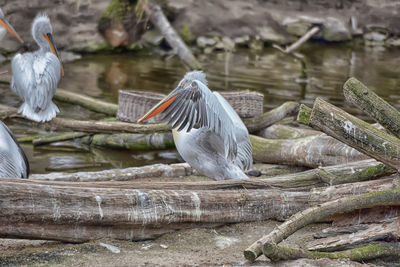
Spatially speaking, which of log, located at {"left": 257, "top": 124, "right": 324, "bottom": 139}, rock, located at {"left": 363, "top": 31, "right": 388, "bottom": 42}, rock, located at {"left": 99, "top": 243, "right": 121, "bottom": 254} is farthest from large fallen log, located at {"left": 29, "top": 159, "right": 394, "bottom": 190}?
rock, located at {"left": 363, "top": 31, "right": 388, "bottom": 42}

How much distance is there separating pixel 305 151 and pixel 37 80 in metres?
2.46

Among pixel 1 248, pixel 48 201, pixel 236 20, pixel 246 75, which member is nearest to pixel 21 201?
pixel 48 201

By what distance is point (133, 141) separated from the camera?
6000mm

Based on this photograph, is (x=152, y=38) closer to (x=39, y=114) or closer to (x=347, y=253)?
(x=39, y=114)

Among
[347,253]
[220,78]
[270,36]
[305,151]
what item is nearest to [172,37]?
[220,78]

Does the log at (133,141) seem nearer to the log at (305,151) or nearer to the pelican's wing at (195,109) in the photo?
the log at (305,151)

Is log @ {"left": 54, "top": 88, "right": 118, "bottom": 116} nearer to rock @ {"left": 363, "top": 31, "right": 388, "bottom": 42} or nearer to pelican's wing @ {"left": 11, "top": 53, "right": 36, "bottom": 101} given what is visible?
pelican's wing @ {"left": 11, "top": 53, "right": 36, "bottom": 101}

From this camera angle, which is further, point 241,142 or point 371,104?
point 241,142

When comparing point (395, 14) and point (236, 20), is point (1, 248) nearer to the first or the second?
point (236, 20)

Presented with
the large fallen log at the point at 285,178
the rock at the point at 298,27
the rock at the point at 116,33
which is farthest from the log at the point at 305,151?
the rock at the point at 298,27

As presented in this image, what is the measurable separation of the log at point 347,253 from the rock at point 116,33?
1007 cm

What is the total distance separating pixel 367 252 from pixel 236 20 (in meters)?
11.6

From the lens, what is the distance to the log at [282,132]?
5.46 metres

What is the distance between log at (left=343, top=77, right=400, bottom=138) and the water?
302 centimetres
